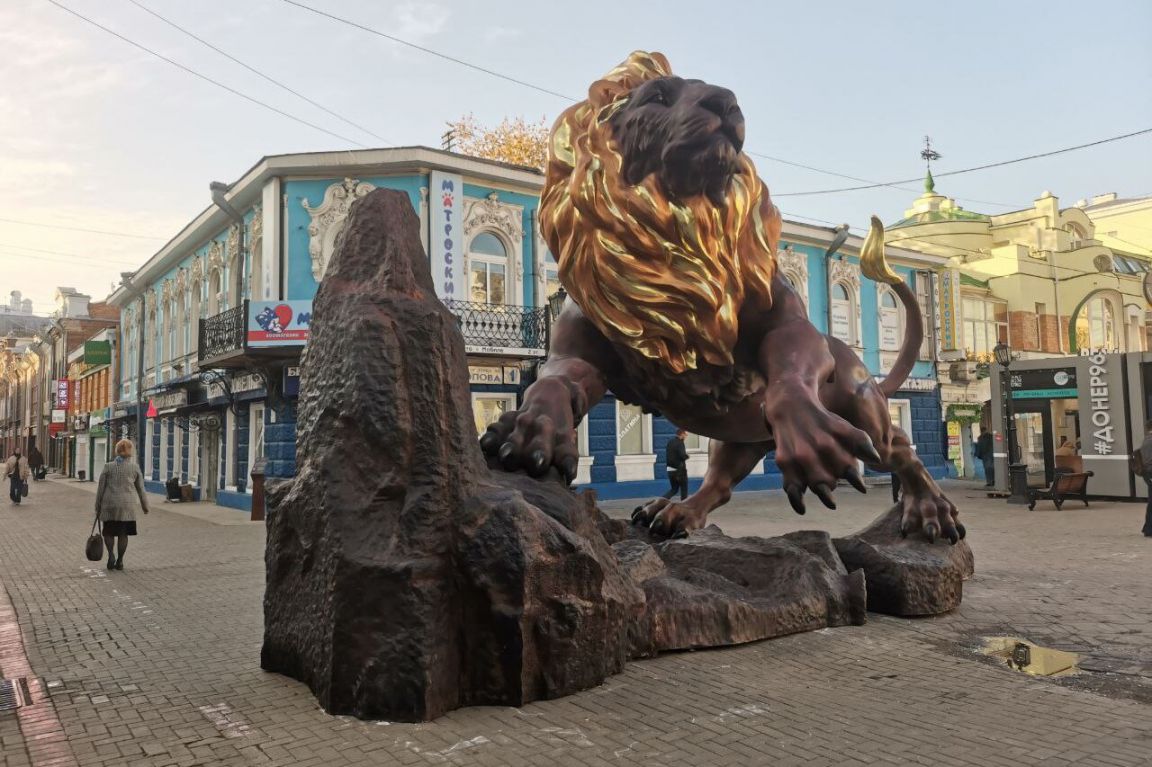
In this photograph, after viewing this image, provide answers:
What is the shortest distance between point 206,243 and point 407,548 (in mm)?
17961

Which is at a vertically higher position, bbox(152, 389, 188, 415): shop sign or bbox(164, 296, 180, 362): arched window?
bbox(164, 296, 180, 362): arched window

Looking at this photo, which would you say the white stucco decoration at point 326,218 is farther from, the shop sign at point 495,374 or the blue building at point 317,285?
the shop sign at point 495,374

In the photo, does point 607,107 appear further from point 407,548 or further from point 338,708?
point 338,708

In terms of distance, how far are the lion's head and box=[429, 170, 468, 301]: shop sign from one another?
411 inches

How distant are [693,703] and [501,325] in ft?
41.3

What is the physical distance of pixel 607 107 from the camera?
14.7 feet

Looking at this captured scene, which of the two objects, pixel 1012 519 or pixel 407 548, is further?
pixel 1012 519

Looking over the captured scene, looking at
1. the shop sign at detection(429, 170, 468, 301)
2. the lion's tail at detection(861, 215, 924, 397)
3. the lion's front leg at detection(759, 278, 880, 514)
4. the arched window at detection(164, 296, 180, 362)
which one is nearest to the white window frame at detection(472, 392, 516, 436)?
the shop sign at detection(429, 170, 468, 301)

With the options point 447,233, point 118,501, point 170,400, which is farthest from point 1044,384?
point 170,400

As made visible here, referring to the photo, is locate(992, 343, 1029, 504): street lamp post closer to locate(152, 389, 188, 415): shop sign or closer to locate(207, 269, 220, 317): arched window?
locate(207, 269, 220, 317): arched window

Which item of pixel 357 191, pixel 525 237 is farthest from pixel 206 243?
pixel 525 237

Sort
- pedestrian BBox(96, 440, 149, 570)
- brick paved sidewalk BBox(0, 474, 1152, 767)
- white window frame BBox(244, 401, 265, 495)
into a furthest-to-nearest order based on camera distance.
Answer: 1. white window frame BBox(244, 401, 265, 495)
2. pedestrian BBox(96, 440, 149, 570)
3. brick paved sidewalk BBox(0, 474, 1152, 767)

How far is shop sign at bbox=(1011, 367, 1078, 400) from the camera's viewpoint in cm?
1477

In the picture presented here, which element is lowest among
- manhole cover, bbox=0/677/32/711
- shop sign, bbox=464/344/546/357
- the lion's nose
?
manhole cover, bbox=0/677/32/711
